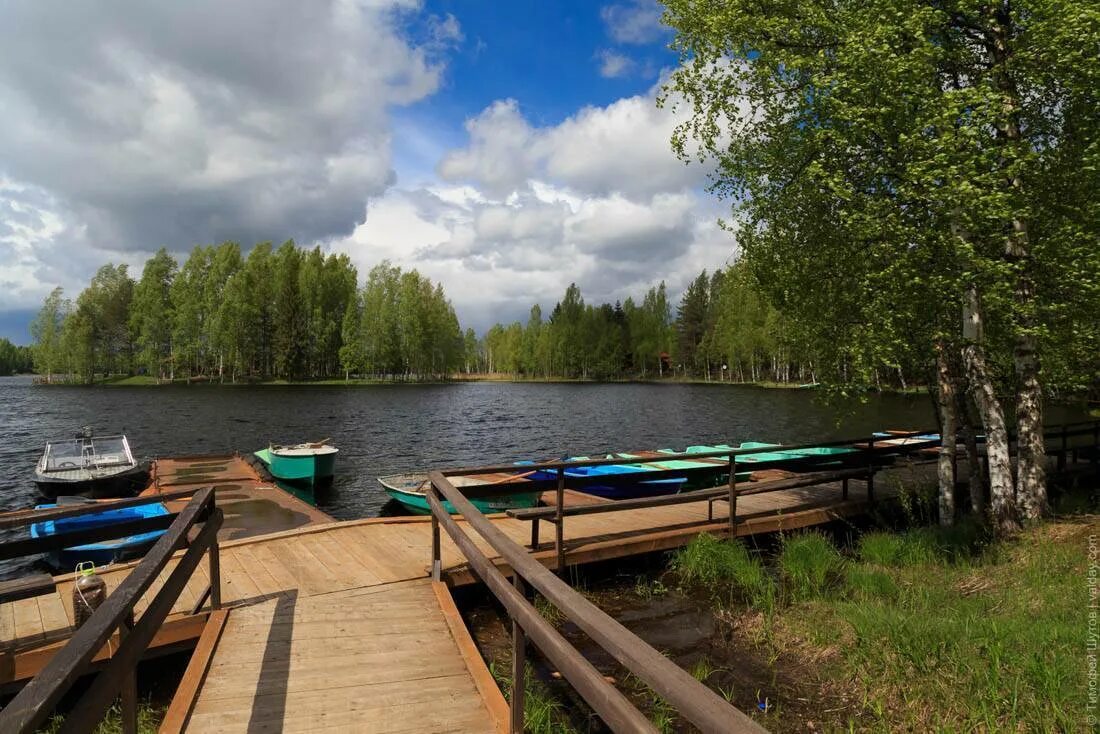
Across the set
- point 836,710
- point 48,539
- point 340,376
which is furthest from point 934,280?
point 340,376

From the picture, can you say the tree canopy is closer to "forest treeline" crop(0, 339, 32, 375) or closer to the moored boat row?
the moored boat row

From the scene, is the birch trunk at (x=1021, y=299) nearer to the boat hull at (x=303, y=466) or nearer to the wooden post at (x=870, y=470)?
the wooden post at (x=870, y=470)

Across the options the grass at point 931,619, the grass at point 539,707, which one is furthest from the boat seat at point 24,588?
the grass at point 931,619

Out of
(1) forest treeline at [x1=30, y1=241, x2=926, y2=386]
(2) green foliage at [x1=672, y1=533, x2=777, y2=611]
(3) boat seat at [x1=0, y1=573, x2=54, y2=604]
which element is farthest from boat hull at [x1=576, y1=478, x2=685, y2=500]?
(1) forest treeline at [x1=30, y1=241, x2=926, y2=386]

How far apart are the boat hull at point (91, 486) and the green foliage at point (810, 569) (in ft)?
58.6

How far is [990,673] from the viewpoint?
14.5 ft

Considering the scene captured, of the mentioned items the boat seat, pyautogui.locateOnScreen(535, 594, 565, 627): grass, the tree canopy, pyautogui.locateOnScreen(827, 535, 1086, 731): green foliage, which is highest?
the tree canopy

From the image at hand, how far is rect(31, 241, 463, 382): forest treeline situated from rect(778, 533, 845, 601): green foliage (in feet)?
256

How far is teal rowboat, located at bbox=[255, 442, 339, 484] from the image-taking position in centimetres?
1917

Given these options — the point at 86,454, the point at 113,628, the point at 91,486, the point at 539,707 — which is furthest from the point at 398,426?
the point at 113,628

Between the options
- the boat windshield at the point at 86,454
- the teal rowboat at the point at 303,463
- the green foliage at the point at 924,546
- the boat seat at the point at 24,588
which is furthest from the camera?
the teal rowboat at the point at 303,463

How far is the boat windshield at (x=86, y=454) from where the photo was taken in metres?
17.5

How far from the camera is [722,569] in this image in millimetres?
7875

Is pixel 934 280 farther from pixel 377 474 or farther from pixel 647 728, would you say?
pixel 377 474
